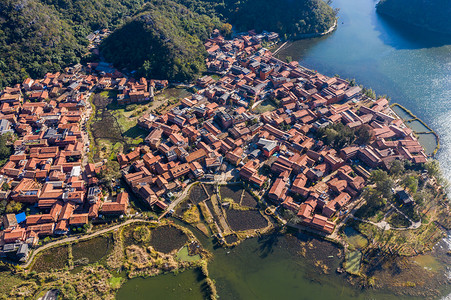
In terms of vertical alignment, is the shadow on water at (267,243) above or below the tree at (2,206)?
below

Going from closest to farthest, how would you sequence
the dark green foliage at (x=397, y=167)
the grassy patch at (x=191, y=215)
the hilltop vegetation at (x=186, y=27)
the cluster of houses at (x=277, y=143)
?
1. the grassy patch at (x=191, y=215)
2. the cluster of houses at (x=277, y=143)
3. the dark green foliage at (x=397, y=167)
4. the hilltop vegetation at (x=186, y=27)

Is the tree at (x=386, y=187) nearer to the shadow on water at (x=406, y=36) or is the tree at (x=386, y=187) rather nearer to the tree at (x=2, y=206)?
the tree at (x=2, y=206)

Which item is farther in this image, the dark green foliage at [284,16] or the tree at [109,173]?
the dark green foliage at [284,16]

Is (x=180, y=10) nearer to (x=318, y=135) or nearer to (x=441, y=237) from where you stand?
(x=318, y=135)

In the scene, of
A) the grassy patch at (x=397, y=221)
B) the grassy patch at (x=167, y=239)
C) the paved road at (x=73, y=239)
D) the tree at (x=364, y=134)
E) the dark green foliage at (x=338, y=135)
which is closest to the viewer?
the paved road at (x=73, y=239)

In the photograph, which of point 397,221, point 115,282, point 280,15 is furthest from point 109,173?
point 280,15

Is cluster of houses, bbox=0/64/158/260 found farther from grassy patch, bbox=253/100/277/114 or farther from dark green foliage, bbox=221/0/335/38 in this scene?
dark green foliage, bbox=221/0/335/38

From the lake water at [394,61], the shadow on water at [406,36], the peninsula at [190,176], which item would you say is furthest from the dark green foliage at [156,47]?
the shadow on water at [406,36]

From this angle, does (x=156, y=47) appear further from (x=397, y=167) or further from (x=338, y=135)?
(x=397, y=167)
